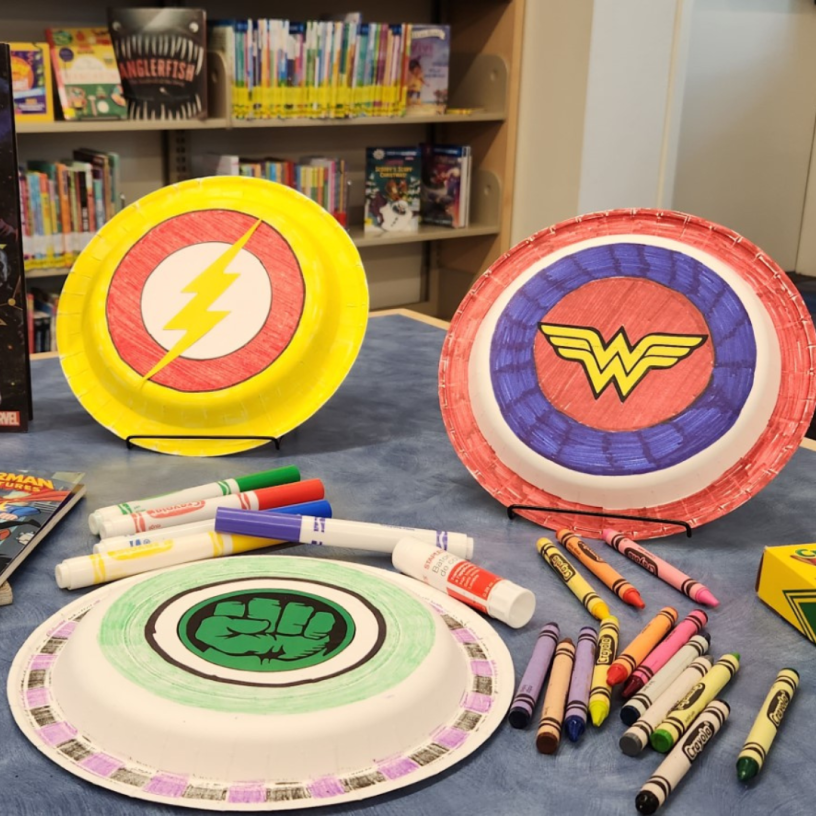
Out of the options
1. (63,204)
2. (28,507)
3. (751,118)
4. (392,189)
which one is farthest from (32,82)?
(751,118)

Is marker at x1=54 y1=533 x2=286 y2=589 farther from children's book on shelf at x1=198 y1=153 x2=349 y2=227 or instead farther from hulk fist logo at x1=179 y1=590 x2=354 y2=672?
children's book on shelf at x1=198 y1=153 x2=349 y2=227

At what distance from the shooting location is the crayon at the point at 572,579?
29.9 inches

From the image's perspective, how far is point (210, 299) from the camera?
1.11 m

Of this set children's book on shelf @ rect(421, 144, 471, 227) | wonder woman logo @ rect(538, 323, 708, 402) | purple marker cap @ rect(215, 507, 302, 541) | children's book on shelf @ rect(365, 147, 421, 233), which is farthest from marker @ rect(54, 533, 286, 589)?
children's book on shelf @ rect(421, 144, 471, 227)

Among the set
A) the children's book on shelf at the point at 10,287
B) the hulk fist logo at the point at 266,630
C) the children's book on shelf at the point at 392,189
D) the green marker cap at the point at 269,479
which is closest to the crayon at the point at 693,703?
the hulk fist logo at the point at 266,630

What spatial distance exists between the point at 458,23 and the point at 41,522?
9.65 ft

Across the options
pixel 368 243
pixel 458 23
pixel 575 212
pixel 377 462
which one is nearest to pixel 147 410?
pixel 377 462

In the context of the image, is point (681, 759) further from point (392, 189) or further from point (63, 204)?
point (392, 189)

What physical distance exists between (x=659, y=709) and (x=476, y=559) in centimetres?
26

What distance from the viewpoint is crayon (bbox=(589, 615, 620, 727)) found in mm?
621

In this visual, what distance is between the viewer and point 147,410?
1100 mm

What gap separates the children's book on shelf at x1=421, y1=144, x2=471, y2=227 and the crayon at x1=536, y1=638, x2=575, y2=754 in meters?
2.78

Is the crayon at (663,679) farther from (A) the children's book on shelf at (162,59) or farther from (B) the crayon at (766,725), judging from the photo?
(A) the children's book on shelf at (162,59)

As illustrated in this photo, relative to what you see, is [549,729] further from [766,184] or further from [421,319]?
[766,184]
